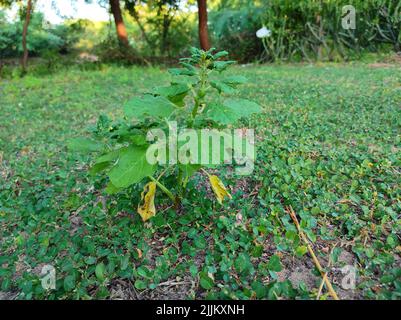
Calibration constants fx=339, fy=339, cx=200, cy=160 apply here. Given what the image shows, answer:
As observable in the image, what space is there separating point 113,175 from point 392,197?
1.30 m

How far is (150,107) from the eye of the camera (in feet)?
3.74

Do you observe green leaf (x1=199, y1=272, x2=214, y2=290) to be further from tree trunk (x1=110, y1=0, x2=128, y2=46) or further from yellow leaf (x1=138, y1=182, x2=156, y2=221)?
tree trunk (x1=110, y1=0, x2=128, y2=46)

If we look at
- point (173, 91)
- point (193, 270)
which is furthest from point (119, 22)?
point (193, 270)

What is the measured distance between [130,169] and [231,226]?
55 centimetres

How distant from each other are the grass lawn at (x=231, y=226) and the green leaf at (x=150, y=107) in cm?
54

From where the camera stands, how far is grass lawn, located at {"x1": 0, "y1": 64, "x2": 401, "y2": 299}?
1.20m

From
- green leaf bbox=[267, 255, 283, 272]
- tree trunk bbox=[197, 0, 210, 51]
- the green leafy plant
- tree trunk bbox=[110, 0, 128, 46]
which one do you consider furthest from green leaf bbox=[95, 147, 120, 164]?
tree trunk bbox=[110, 0, 128, 46]

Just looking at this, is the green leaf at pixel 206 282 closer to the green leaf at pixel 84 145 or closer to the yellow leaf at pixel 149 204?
the yellow leaf at pixel 149 204

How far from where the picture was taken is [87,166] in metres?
2.23

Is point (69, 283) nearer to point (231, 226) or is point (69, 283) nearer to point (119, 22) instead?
point (231, 226)

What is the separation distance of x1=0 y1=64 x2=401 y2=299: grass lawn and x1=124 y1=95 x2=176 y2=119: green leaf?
535mm

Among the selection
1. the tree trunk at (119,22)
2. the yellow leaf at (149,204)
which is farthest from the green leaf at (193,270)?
the tree trunk at (119,22)
